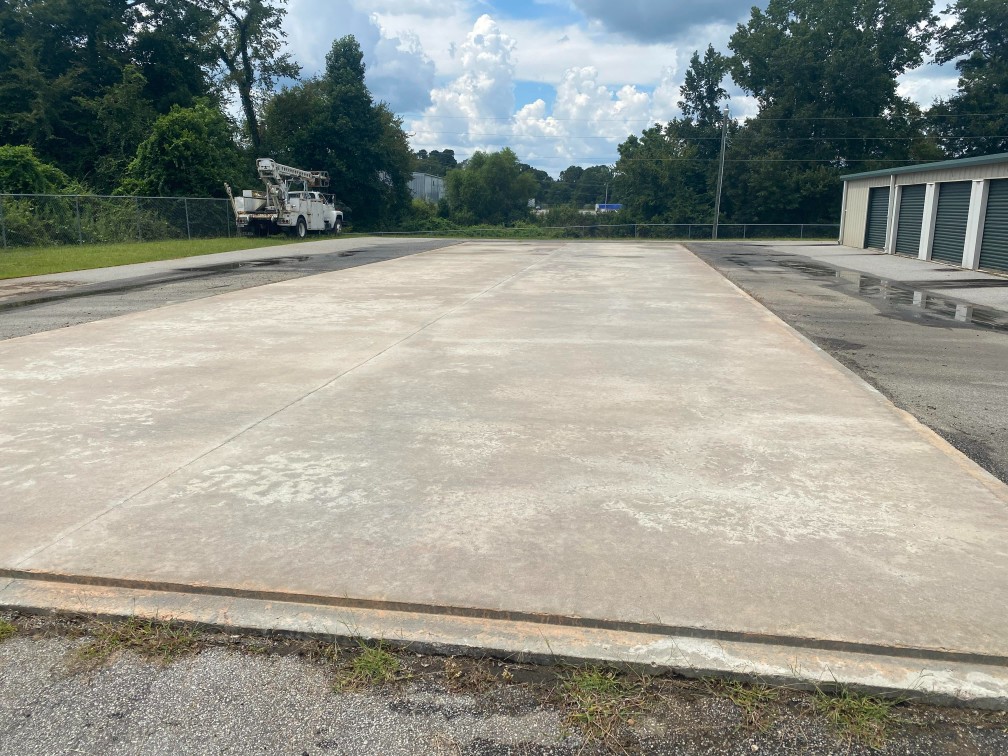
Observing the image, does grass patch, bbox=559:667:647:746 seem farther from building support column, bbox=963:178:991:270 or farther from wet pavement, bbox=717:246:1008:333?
building support column, bbox=963:178:991:270

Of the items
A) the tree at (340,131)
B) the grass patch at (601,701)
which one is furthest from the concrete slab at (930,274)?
the tree at (340,131)

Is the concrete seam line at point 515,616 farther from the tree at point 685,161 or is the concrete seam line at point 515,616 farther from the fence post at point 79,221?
the tree at point 685,161

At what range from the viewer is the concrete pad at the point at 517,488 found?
11.0 feet

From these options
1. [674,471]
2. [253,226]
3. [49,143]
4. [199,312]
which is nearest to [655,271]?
[199,312]

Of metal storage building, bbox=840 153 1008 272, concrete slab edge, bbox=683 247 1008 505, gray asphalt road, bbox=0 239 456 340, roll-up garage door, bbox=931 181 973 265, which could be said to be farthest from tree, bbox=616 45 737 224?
concrete slab edge, bbox=683 247 1008 505

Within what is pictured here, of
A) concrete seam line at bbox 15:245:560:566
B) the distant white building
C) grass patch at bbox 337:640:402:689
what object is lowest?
grass patch at bbox 337:640:402:689

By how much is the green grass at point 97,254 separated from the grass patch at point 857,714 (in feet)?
66.1

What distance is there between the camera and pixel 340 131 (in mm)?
51656

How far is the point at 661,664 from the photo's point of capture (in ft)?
9.59

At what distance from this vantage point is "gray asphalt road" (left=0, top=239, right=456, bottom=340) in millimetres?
11719

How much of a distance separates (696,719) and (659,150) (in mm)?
66409

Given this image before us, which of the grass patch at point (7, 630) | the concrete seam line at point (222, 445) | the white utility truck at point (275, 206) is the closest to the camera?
the grass patch at point (7, 630)

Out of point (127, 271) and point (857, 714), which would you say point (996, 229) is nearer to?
point (857, 714)

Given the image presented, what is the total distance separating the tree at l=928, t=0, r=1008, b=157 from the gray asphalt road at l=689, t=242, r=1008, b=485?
4709 centimetres
